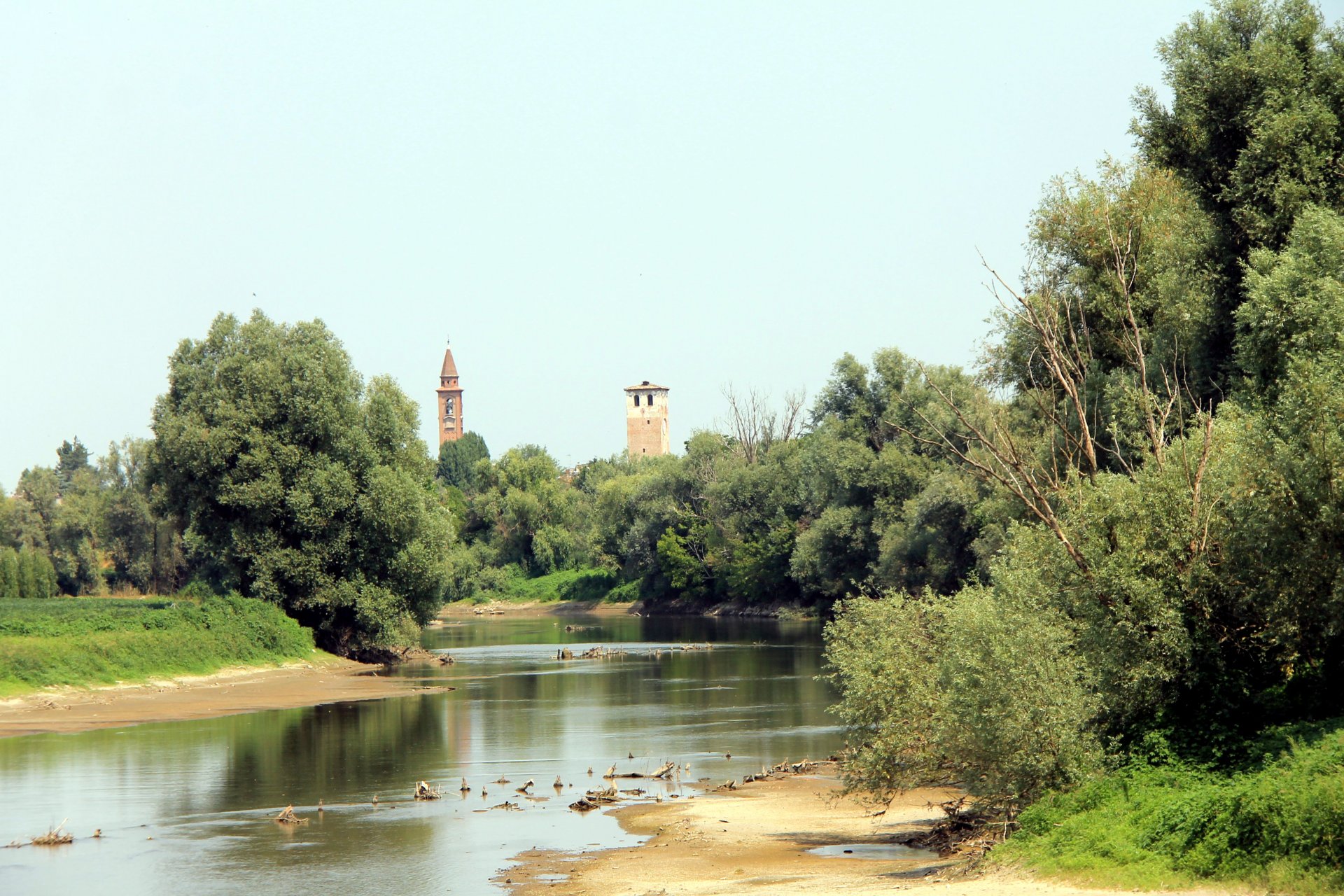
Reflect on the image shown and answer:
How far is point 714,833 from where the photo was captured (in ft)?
87.0

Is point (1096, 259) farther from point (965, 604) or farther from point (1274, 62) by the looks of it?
Result: point (965, 604)

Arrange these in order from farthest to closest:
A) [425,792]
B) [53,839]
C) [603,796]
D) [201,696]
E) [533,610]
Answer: [533,610] → [201,696] → [425,792] → [603,796] → [53,839]

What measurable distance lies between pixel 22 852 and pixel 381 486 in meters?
38.8

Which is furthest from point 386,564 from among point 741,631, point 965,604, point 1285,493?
point 1285,493

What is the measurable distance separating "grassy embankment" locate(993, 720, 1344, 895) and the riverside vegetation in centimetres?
5

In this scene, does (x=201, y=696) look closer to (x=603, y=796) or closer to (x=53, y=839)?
(x=53, y=839)

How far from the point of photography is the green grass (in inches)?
5123

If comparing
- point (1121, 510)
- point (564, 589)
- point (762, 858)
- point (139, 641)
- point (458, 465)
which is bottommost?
point (762, 858)

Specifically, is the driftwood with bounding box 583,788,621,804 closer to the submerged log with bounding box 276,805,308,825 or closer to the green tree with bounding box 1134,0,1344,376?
the submerged log with bounding box 276,805,308,825

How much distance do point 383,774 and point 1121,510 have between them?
71.3ft

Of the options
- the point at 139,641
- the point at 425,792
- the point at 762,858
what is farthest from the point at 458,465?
the point at 762,858

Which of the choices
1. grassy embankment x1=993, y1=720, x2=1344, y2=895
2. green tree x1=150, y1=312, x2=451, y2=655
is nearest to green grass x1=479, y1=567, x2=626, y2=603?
green tree x1=150, y1=312, x2=451, y2=655

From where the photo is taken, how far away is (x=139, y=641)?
5691 cm

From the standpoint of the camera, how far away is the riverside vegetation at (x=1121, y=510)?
2012 cm
